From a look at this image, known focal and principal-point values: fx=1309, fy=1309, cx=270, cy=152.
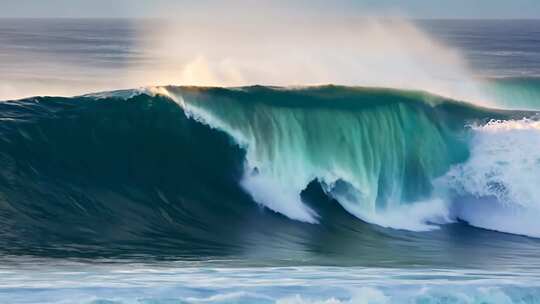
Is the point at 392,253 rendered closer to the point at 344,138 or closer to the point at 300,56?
the point at 344,138

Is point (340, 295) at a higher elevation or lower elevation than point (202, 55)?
lower

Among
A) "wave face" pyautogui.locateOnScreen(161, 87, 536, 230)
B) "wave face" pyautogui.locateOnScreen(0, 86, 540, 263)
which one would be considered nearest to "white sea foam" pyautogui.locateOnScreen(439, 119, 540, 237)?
"wave face" pyautogui.locateOnScreen(0, 86, 540, 263)

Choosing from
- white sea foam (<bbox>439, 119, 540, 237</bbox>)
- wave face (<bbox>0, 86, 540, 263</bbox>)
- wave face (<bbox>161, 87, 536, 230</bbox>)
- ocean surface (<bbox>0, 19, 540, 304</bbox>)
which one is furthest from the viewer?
white sea foam (<bbox>439, 119, 540, 237</bbox>)

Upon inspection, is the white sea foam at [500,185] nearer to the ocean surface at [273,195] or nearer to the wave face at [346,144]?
the ocean surface at [273,195]

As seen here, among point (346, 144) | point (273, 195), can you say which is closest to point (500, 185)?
point (346, 144)

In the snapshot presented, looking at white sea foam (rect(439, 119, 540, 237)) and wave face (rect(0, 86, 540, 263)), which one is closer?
wave face (rect(0, 86, 540, 263))

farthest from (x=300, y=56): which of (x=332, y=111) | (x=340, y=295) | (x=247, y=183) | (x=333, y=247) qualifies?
(x=340, y=295)

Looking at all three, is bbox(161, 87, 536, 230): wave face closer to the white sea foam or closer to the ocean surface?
the ocean surface
